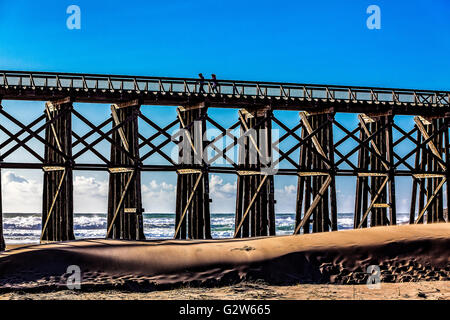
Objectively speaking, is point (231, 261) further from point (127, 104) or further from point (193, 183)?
point (127, 104)

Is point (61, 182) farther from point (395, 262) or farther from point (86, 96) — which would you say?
point (395, 262)

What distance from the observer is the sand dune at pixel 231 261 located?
1384 centimetres

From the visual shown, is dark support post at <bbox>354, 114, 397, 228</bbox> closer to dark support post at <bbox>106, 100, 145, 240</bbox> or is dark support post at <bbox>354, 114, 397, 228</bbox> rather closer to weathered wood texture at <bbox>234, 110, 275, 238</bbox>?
weathered wood texture at <bbox>234, 110, 275, 238</bbox>

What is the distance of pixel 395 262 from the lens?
15.3 meters

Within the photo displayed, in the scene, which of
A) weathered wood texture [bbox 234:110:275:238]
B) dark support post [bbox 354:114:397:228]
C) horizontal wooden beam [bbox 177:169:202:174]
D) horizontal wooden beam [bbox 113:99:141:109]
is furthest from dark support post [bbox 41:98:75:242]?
dark support post [bbox 354:114:397:228]

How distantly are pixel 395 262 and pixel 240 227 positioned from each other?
7.55 meters

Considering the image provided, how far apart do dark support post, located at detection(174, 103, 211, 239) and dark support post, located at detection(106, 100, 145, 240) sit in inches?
65.2

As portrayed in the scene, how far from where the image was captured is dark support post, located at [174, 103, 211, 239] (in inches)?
819

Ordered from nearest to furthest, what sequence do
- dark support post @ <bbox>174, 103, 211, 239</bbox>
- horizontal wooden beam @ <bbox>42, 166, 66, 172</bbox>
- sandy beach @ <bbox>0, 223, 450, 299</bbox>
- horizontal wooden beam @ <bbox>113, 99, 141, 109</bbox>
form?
sandy beach @ <bbox>0, 223, 450, 299</bbox> → horizontal wooden beam @ <bbox>42, 166, 66, 172</bbox> → horizontal wooden beam @ <bbox>113, 99, 141, 109</bbox> → dark support post @ <bbox>174, 103, 211, 239</bbox>

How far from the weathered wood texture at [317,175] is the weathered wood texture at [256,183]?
1551mm

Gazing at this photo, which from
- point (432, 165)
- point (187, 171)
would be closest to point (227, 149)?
point (187, 171)

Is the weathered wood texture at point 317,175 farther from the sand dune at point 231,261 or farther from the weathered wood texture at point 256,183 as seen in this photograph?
the sand dune at point 231,261

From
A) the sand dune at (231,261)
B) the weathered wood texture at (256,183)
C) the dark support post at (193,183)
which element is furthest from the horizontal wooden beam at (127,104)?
the sand dune at (231,261)
